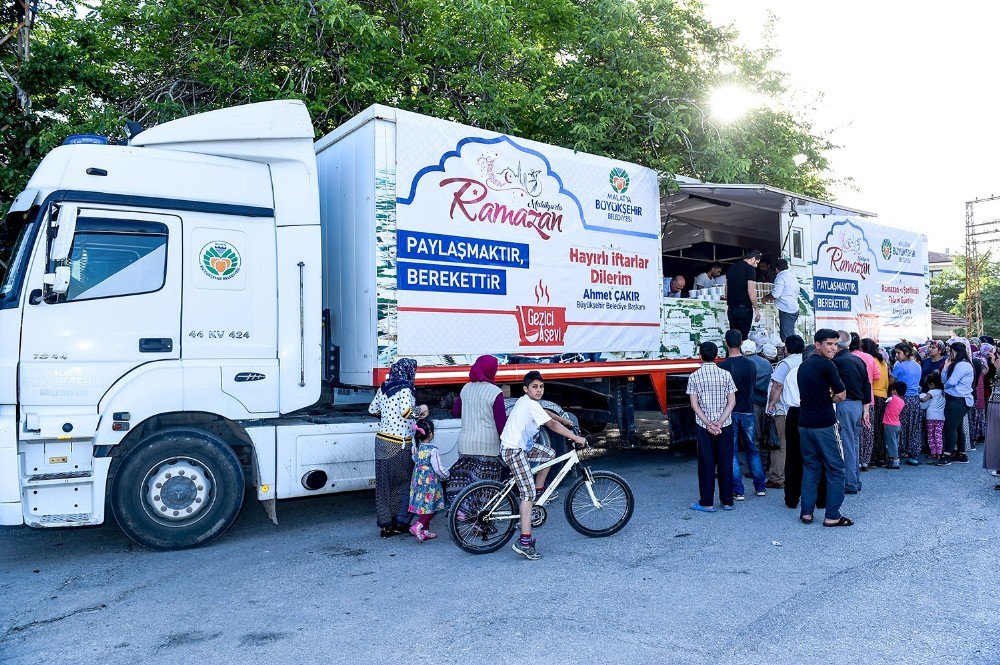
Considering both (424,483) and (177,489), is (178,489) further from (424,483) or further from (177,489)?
(424,483)

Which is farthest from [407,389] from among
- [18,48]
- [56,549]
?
[18,48]

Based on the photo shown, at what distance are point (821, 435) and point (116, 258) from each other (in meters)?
5.92

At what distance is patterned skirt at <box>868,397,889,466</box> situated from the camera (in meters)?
9.57

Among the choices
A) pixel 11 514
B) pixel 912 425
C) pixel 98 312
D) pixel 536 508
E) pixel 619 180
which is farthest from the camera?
pixel 912 425

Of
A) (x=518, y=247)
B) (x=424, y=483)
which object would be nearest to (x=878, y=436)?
(x=518, y=247)

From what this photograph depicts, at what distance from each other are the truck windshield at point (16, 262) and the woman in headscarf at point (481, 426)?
3.45 meters

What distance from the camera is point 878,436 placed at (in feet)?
32.1

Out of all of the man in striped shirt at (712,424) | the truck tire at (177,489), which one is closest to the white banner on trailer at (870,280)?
the man in striped shirt at (712,424)

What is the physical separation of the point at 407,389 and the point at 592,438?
6296 millimetres

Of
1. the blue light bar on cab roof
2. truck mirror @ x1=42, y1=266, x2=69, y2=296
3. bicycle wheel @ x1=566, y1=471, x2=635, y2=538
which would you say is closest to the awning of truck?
bicycle wheel @ x1=566, y1=471, x2=635, y2=538

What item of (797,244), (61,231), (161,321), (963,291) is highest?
(963,291)

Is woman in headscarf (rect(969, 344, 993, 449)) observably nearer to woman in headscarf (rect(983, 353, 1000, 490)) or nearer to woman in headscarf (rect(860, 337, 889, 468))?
woman in headscarf (rect(860, 337, 889, 468))

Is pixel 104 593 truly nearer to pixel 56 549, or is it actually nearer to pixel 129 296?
pixel 56 549

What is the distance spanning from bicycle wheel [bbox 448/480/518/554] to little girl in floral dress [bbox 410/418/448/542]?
1.58 feet
